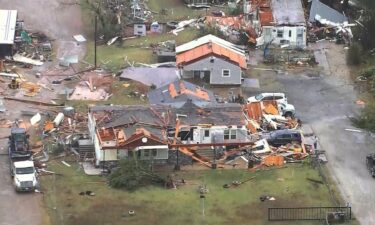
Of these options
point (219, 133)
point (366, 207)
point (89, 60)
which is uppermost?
point (89, 60)

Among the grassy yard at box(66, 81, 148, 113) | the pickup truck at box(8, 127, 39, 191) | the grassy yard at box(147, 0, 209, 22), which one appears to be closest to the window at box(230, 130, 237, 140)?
the grassy yard at box(66, 81, 148, 113)

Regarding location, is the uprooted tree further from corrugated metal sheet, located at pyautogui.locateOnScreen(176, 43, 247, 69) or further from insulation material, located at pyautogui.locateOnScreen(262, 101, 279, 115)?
corrugated metal sheet, located at pyautogui.locateOnScreen(176, 43, 247, 69)

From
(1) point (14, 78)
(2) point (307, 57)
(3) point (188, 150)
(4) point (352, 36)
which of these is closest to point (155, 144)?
(3) point (188, 150)

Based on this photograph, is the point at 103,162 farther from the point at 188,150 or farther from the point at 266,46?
the point at 266,46

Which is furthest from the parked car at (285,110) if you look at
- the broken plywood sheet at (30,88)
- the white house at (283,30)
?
the broken plywood sheet at (30,88)

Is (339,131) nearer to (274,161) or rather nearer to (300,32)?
(274,161)

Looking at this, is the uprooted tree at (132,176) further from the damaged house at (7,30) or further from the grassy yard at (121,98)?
the damaged house at (7,30)
